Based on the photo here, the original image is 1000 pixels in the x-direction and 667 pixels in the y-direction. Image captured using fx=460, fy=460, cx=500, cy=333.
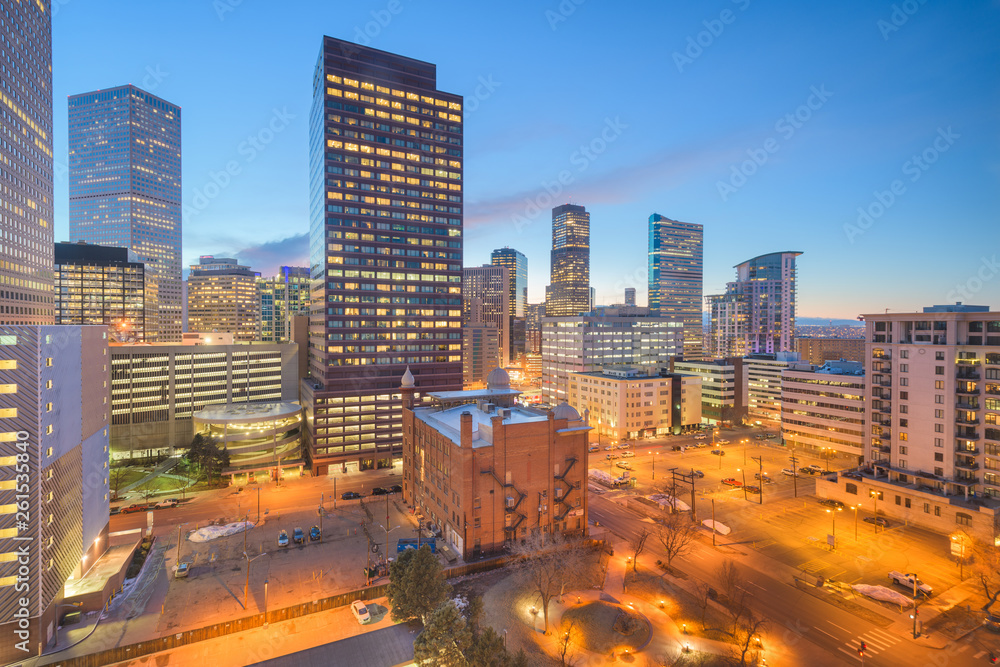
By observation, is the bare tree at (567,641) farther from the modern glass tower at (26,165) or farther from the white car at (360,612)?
the modern glass tower at (26,165)

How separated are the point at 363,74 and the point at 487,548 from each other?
96750 mm

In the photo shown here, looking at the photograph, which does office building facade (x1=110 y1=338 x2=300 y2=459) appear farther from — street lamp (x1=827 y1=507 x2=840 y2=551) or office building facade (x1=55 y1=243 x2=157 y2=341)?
street lamp (x1=827 y1=507 x2=840 y2=551)

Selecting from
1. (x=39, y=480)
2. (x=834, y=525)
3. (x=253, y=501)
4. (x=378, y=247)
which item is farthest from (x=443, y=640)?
(x=378, y=247)

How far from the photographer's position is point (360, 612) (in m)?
43.1

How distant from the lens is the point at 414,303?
103 m

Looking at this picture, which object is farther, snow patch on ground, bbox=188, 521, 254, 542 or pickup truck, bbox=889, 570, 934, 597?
snow patch on ground, bbox=188, 521, 254, 542

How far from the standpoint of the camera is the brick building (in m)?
53.3

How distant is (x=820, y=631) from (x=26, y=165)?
157 meters

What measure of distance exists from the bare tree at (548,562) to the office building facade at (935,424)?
47287mm

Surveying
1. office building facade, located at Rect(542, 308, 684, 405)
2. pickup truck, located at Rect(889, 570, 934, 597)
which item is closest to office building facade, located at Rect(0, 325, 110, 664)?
pickup truck, located at Rect(889, 570, 934, 597)

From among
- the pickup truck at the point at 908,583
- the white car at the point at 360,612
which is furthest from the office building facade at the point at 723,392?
the white car at the point at 360,612

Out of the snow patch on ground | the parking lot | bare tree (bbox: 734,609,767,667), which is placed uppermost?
bare tree (bbox: 734,609,767,667)

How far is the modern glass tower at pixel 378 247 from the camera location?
313ft

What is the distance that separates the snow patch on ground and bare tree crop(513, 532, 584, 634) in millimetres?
36271
